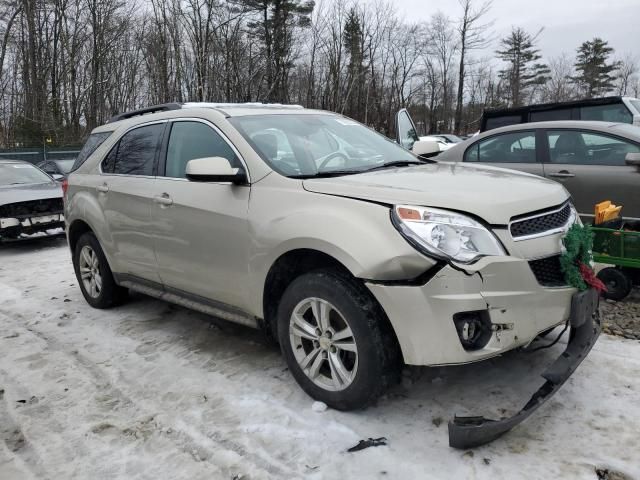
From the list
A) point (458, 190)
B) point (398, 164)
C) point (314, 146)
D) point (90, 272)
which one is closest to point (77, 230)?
point (90, 272)

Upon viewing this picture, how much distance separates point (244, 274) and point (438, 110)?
4917 centimetres

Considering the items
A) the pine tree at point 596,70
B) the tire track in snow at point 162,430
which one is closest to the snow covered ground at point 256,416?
the tire track in snow at point 162,430

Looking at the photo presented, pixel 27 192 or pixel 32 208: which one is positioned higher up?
pixel 27 192

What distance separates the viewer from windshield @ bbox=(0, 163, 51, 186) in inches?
379

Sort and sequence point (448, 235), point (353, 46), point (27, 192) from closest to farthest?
point (448, 235), point (27, 192), point (353, 46)

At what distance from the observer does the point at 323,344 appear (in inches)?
118

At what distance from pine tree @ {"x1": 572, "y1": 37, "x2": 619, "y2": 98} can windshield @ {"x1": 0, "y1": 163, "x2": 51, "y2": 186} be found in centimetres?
5076

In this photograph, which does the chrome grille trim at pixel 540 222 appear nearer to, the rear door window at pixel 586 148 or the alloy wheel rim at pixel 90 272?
the rear door window at pixel 586 148

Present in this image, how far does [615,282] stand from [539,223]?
8.31 ft

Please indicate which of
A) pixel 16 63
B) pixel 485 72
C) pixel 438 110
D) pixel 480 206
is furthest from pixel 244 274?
pixel 485 72

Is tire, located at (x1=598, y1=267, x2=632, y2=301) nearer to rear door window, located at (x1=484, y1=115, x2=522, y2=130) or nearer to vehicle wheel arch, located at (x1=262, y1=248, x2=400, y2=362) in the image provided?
vehicle wheel arch, located at (x1=262, y1=248, x2=400, y2=362)

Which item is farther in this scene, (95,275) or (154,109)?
(95,275)

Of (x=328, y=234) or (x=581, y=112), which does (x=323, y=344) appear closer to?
(x=328, y=234)

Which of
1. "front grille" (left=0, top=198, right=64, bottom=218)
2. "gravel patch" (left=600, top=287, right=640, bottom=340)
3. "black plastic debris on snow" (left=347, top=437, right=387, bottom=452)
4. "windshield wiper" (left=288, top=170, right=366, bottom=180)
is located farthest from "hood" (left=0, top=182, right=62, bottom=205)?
"gravel patch" (left=600, top=287, right=640, bottom=340)
